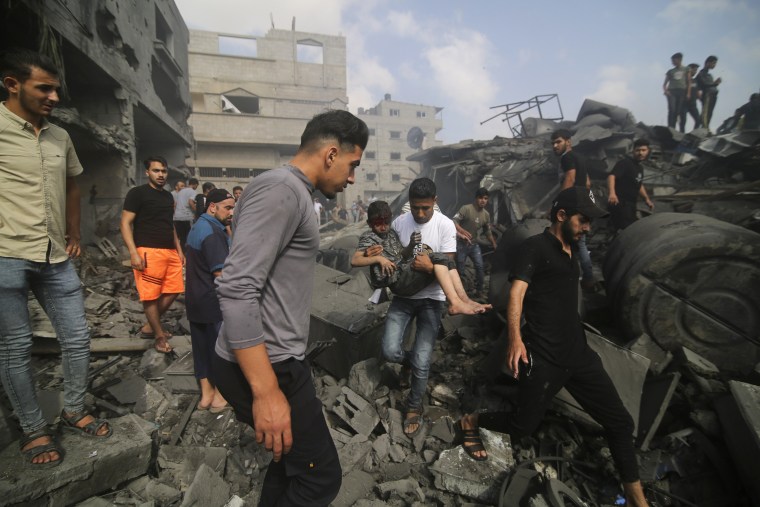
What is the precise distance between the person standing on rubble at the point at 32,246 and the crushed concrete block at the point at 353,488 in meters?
1.64

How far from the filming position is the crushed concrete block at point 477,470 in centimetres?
249

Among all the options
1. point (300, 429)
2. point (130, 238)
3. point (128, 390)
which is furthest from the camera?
point (130, 238)

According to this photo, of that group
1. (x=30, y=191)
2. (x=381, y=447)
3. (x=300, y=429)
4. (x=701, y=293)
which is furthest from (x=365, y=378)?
(x=701, y=293)

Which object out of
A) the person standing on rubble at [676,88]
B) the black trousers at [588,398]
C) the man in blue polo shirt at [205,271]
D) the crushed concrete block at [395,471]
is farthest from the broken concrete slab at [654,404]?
the person standing on rubble at [676,88]

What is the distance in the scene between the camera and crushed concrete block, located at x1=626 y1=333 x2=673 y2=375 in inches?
132

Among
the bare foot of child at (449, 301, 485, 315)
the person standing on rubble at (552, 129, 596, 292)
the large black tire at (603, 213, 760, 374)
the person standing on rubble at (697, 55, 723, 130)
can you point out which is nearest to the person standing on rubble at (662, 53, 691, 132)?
the person standing on rubble at (697, 55, 723, 130)

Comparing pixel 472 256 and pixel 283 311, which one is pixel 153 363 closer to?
pixel 283 311

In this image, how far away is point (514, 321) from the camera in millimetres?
2479

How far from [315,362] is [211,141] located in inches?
870

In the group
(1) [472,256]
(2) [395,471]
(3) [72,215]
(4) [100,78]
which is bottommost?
Result: (2) [395,471]

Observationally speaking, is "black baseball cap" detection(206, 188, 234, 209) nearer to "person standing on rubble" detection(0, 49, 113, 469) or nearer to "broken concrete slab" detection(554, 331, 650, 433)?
"person standing on rubble" detection(0, 49, 113, 469)

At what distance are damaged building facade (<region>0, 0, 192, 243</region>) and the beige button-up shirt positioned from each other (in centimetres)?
458

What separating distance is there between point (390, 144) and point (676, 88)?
31330mm

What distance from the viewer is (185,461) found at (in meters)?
2.58
